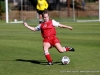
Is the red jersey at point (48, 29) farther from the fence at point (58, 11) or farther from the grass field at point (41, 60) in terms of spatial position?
the fence at point (58, 11)

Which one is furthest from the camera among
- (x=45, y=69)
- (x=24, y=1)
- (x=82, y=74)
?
(x=24, y=1)

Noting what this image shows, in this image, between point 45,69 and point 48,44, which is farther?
point 48,44

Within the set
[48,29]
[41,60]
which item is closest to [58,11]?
[41,60]

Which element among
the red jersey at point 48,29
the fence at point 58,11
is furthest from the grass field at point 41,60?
the fence at point 58,11

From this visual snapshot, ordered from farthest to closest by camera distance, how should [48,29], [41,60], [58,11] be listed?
[58,11] < [41,60] < [48,29]

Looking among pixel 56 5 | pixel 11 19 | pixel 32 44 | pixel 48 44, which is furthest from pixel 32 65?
pixel 56 5

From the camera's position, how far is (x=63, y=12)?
49.9 metres

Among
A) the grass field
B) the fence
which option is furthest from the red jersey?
the fence

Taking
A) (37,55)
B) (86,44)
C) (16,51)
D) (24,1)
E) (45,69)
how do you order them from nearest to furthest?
(45,69), (37,55), (16,51), (86,44), (24,1)

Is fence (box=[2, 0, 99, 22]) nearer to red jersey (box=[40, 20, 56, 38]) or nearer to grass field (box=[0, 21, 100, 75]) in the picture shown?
grass field (box=[0, 21, 100, 75])

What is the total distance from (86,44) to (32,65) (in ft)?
20.7

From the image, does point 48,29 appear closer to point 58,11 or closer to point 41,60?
point 41,60

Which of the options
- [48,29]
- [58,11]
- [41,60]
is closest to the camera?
[48,29]

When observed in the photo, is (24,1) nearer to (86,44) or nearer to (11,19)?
(11,19)
